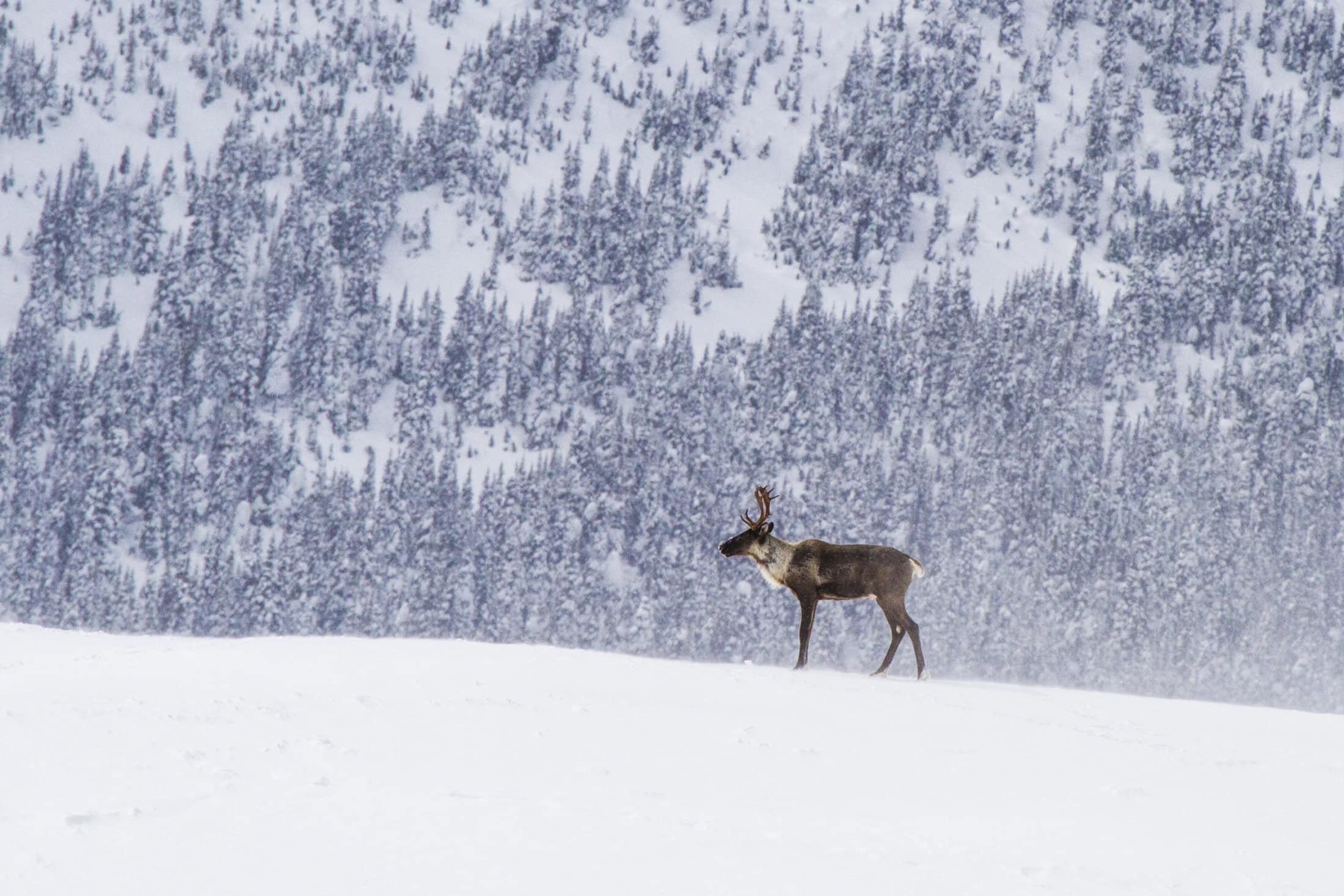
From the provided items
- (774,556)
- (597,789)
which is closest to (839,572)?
(774,556)

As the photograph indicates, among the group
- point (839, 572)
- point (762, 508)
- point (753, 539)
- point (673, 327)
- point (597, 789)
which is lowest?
point (597, 789)

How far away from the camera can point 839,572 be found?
13727 millimetres

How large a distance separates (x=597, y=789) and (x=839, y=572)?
7.39m

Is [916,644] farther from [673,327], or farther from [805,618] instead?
[673,327]

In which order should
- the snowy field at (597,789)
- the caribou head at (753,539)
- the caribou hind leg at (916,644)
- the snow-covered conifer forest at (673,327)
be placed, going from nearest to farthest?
the snowy field at (597,789)
the caribou hind leg at (916,644)
the caribou head at (753,539)
the snow-covered conifer forest at (673,327)

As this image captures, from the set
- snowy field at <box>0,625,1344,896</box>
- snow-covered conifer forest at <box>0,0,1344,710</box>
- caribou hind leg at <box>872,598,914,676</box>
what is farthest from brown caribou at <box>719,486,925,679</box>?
snow-covered conifer forest at <box>0,0,1344,710</box>

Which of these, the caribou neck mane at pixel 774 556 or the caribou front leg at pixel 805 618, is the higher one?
the caribou neck mane at pixel 774 556

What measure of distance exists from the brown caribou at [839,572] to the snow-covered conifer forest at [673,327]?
5772cm

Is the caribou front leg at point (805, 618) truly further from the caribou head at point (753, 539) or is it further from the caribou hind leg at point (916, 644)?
the caribou hind leg at point (916, 644)

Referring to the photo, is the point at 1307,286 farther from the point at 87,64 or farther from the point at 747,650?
the point at 87,64

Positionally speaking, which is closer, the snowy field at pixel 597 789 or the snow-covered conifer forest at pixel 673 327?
the snowy field at pixel 597 789

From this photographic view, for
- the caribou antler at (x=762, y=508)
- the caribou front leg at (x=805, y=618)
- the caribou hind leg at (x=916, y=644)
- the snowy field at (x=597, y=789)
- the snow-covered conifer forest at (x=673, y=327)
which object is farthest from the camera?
the snow-covered conifer forest at (x=673, y=327)

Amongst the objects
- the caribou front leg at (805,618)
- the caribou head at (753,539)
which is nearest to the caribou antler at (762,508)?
the caribou head at (753,539)

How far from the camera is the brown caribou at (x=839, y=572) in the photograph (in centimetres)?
1368
